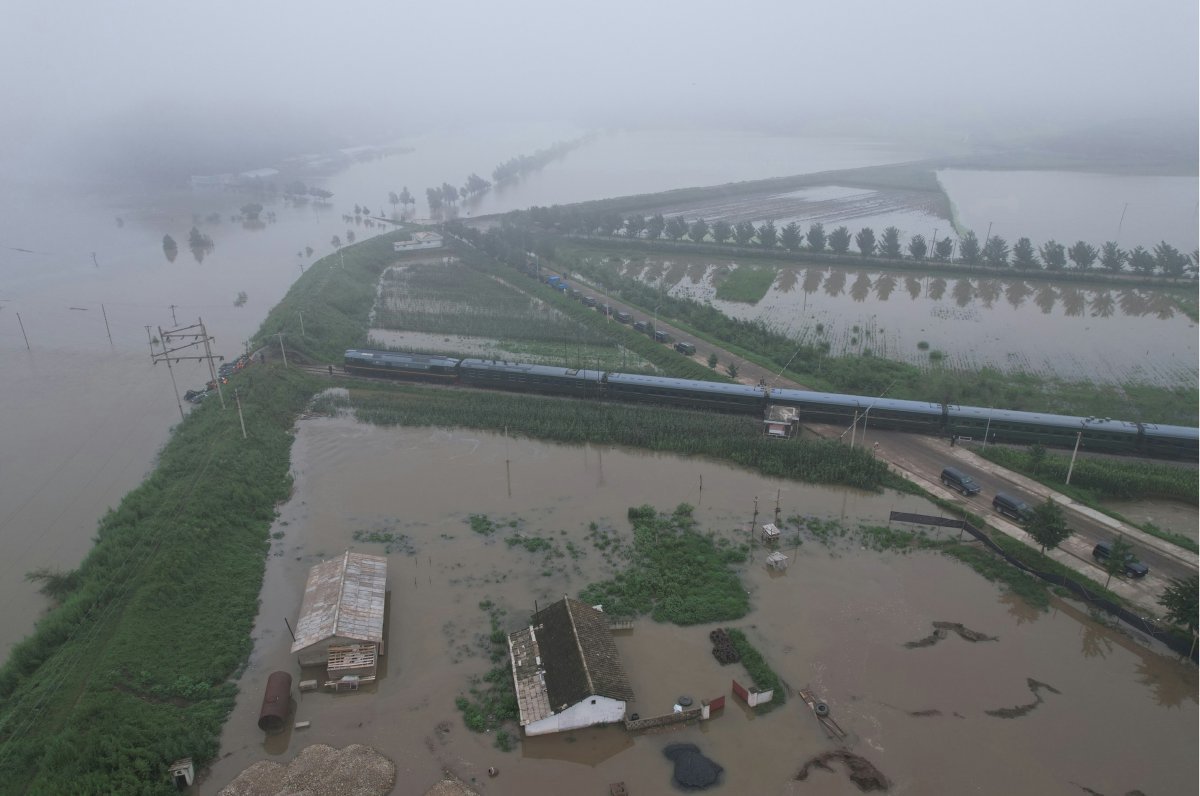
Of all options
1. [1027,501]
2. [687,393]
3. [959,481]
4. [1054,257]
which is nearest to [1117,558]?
[1027,501]

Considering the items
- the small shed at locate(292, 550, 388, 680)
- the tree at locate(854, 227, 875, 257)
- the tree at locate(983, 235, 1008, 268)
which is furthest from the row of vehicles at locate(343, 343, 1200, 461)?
the tree at locate(854, 227, 875, 257)

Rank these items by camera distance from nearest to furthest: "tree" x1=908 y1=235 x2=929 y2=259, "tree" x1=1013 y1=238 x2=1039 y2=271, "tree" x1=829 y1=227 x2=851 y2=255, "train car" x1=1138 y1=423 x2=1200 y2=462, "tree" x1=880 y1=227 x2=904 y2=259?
"train car" x1=1138 y1=423 x2=1200 y2=462
"tree" x1=1013 y1=238 x2=1039 y2=271
"tree" x1=908 y1=235 x2=929 y2=259
"tree" x1=880 y1=227 x2=904 y2=259
"tree" x1=829 y1=227 x2=851 y2=255

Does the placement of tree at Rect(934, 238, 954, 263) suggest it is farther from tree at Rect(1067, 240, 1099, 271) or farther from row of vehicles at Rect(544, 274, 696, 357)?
row of vehicles at Rect(544, 274, 696, 357)

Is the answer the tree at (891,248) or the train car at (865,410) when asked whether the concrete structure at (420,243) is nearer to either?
the tree at (891,248)

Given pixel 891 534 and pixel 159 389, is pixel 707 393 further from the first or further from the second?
pixel 159 389

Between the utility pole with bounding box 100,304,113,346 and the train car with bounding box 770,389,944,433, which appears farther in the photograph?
→ the utility pole with bounding box 100,304,113,346

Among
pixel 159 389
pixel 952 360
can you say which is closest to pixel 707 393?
pixel 952 360

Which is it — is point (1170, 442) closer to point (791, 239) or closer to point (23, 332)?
point (791, 239)

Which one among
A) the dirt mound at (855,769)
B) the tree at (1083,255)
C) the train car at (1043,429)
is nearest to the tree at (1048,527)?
the train car at (1043,429)
